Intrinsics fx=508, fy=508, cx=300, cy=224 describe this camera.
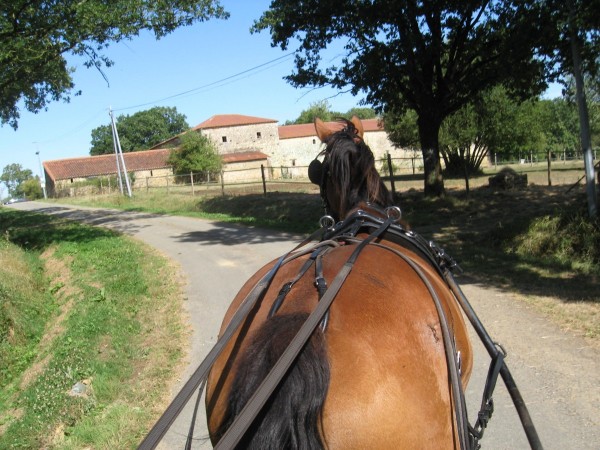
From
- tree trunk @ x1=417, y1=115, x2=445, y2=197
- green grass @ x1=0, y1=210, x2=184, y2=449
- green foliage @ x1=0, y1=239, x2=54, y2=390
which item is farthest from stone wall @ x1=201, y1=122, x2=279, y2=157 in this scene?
green foliage @ x1=0, y1=239, x2=54, y2=390

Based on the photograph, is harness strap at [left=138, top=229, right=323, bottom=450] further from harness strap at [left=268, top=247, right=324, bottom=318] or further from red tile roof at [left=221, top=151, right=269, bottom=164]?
red tile roof at [left=221, top=151, right=269, bottom=164]

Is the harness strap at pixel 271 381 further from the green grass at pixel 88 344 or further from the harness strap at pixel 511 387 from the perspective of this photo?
the green grass at pixel 88 344

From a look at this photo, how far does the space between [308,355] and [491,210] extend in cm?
1437

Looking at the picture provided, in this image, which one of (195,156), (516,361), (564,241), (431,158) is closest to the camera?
(516,361)

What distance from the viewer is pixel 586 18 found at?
9.30 meters

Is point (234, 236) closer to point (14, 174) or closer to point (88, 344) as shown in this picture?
point (88, 344)

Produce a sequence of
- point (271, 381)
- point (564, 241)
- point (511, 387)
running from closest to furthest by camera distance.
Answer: point (271, 381) < point (511, 387) < point (564, 241)

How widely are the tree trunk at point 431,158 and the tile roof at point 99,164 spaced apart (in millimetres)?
54432

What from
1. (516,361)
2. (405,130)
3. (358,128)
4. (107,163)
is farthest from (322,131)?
(107,163)

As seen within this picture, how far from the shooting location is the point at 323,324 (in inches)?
68.3

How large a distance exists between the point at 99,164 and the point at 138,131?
1190 inches

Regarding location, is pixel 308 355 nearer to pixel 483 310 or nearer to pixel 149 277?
pixel 483 310

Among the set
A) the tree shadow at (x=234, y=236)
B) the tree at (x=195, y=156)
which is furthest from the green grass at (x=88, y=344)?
the tree at (x=195, y=156)

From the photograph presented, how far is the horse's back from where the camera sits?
1.61m
